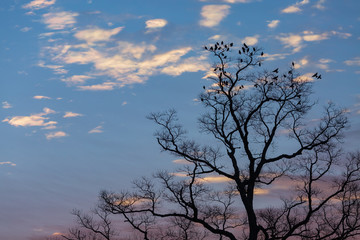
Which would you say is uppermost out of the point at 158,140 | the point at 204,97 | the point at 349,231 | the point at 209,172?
the point at 204,97

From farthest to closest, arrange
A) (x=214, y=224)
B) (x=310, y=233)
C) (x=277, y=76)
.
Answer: (x=214, y=224) < (x=310, y=233) < (x=277, y=76)

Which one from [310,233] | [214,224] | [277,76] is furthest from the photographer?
[214,224]

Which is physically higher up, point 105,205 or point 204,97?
point 204,97

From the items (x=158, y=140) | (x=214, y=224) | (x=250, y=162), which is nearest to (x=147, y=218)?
(x=214, y=224)

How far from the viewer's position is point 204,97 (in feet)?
78.8

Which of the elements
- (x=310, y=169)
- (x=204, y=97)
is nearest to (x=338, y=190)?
(x=310, y=169)

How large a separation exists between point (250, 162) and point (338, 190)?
540 cm

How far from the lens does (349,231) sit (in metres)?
23.4

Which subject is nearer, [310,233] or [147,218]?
[310,233]

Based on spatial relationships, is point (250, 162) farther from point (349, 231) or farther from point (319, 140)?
point (349, 231)

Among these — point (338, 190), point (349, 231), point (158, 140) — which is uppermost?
point (158, 140)

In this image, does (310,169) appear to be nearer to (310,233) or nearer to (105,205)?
(310,233)

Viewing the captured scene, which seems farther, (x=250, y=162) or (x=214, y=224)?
(x=214, y=224)

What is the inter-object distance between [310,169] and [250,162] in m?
3.47
